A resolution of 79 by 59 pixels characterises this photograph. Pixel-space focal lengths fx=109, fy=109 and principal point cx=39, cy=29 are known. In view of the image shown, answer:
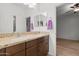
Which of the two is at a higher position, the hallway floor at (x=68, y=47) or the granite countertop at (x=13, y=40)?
the granite countertop at (x=13, y=40)

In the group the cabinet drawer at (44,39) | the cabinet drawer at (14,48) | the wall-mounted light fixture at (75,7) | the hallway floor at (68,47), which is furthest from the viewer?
the cabinet drawer at (44,39)

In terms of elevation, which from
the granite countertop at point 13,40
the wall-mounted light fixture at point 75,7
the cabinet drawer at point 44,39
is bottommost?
the cabinet drawer at point 44,39

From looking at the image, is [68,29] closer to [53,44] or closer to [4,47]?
[53,44]

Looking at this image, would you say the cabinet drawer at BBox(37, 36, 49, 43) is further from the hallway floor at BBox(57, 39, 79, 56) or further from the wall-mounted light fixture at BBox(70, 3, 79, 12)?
the wall-mounted light fixture at BBox(70, 3, 79, 12)

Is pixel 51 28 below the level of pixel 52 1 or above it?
below

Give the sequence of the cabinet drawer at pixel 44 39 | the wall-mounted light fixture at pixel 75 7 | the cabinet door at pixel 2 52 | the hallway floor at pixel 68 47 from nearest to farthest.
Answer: the cabinet door at pixel 2 52 → the wall-mounted light fixture at pixel 75 7 → the hallway floor at pixel 68 47 → the cabinet drawer at pixel 44 39

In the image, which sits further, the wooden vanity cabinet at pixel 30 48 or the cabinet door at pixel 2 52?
the wooden vanity cabinet at pixel 30 48

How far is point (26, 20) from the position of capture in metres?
1.52

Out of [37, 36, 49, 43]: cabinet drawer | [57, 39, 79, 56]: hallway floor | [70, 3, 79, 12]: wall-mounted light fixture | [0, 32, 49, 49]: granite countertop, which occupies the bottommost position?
[57, 39, 79, 56]: hallway floor

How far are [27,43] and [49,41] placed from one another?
0.52 meters

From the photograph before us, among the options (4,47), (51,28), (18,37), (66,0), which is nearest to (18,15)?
(18,37)

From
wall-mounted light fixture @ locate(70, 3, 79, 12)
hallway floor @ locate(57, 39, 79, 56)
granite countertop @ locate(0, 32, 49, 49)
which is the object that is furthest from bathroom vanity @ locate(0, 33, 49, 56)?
wall-mounted light fixture @ locate(70, 3, 79, 12)

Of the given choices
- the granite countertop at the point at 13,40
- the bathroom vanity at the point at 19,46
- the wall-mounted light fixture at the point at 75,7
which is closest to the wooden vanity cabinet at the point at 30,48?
the bathroom vanity at the point at 19,46

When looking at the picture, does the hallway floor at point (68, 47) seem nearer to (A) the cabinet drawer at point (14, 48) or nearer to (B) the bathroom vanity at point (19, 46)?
(B) the bathroom vanity at point (19, 46)
